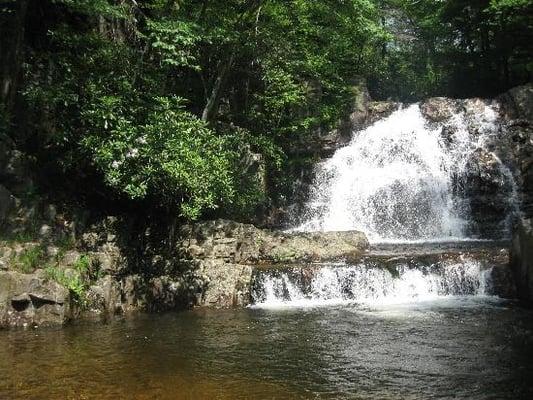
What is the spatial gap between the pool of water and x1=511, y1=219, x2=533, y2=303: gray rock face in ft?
2.61

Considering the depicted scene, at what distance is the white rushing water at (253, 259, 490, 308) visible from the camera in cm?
1273

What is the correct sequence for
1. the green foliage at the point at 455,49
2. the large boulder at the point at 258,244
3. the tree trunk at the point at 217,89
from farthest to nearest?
1. the green foliage at the point at 455,49
2. the tree trunk at the point at 217,89
3. the large boulder at the point at 258,244

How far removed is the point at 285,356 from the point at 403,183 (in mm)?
14432

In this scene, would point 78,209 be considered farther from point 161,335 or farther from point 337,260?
point 337,260

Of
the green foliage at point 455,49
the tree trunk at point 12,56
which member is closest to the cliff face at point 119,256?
the tree trunk at point 12,56

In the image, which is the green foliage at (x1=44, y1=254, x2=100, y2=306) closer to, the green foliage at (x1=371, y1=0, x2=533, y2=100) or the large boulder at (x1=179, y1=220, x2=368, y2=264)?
the large boulder at (x1=179, y1=220, x2=368, y2=264)

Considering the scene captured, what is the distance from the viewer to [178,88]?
1814 centimetres

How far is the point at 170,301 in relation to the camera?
40.2 ft

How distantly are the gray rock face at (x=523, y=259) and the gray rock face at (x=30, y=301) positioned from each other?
33.6ft

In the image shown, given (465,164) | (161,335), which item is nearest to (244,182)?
(161,335)

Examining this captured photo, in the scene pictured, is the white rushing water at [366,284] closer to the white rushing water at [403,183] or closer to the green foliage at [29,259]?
the green foliage at [29,259]

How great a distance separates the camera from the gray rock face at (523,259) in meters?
11.3

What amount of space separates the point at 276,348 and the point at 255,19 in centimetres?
1263

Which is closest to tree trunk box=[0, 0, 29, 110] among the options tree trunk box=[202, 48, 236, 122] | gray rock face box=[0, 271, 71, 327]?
gray rock face box=[0, 271, 71, 327]
